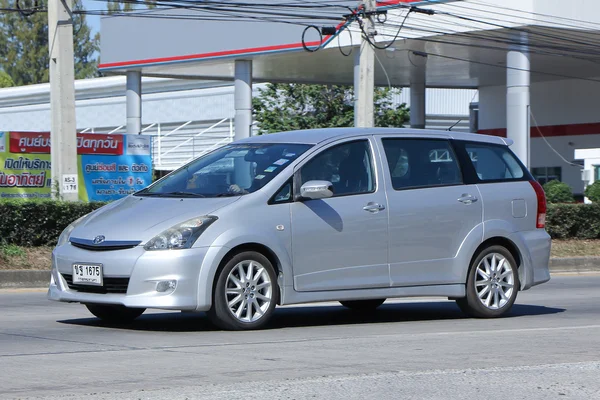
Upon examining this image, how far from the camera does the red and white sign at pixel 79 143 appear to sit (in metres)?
25.2

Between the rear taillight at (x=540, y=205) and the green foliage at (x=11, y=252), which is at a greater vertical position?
the rear taillight at (x=540, y=205)

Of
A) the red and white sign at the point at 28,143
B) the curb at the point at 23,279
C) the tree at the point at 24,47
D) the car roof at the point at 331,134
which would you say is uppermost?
the tree at the point at 24,47

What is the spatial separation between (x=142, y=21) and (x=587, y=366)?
30166mm

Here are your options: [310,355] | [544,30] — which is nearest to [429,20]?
[544,30]

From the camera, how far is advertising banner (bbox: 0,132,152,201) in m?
25.0

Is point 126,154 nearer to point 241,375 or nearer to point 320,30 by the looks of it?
point 320,30

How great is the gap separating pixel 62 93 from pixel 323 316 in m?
9.68

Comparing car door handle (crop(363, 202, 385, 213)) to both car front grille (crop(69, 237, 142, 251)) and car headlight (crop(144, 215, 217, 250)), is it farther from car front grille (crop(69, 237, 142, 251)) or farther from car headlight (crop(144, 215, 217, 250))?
car front grille (crop(69, 237, 142, 251))

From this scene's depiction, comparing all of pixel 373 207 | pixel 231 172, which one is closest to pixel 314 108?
pixel 373 207

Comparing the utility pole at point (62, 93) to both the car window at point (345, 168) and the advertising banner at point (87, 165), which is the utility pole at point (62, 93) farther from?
the car window at point (345, 168)

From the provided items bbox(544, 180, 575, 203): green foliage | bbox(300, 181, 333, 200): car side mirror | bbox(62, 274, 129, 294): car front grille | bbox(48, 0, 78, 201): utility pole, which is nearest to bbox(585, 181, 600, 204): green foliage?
bbox(544, 180, 575, 203): green foliage

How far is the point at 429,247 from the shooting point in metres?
10.4

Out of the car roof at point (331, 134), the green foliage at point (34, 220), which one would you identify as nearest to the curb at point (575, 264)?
the green foliage at point (34, 220)

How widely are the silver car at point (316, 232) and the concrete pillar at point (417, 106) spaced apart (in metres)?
29.4
